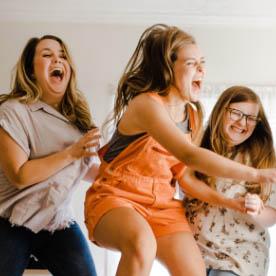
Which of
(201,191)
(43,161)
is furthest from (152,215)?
(43,161)

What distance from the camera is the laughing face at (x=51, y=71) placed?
179cm

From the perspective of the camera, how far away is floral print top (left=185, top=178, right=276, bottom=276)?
5.26 feet

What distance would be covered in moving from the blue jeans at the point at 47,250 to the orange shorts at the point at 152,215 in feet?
1.02

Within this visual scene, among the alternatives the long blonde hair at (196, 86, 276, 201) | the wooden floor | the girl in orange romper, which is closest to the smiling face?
the girl in orange romper

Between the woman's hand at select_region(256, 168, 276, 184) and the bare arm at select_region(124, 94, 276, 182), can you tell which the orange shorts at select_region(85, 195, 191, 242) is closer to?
the bare arm at select_region(124, 94, 276, 182)

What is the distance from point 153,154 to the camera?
4.82 feet

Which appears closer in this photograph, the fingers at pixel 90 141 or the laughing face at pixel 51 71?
the fingers at pixel 90 141

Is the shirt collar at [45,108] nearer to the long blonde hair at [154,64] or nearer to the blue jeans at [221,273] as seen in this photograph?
the long blonde hair at [154,64]

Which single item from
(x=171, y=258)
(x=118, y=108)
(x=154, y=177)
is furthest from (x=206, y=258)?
(x=118, y=108)

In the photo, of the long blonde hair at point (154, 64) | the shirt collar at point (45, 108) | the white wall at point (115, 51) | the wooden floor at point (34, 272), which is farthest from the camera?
→ the white wall at point (115, 51)

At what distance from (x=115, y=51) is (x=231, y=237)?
1931mm

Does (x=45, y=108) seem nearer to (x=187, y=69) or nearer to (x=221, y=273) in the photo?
(x=187, y=69)

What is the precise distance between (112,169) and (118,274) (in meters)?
0.34

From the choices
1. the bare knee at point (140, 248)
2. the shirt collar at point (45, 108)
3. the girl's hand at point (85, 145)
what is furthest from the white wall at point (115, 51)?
the bare knee at point (140, 248)
